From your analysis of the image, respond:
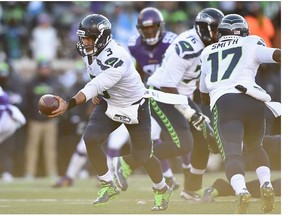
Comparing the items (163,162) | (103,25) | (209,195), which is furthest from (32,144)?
(103,25)

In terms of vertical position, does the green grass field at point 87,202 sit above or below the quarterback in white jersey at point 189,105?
below

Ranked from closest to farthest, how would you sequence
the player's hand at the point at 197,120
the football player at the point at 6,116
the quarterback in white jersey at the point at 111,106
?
the quarterback in white jersey at the point at 111,106 → the player's hand at the point at 197,120 → the football player at the point at 6,116

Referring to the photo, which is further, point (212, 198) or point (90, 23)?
point (212, 198)

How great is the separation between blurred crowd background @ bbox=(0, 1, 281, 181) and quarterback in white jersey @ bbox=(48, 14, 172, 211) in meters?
4.42

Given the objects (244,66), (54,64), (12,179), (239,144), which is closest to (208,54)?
(244,66)

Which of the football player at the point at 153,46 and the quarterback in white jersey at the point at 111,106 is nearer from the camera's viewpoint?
the quarterback in white jersey at the point at 111,106

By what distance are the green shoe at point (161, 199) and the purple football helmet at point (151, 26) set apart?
230 cm

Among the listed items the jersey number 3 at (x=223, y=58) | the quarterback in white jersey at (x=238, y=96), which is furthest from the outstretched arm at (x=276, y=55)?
the jersey number 3 at (x=223, y=58)

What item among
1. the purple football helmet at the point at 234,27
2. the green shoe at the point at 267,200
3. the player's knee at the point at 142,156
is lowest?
the green shoe at the point at 267,200

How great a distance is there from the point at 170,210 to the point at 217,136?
90 cm

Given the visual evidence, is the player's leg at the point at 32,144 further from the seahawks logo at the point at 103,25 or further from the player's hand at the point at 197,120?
the seahawks logo at the point at 103,25

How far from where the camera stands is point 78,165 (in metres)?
11.8

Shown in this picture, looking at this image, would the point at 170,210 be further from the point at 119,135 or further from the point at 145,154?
the point at 119,135

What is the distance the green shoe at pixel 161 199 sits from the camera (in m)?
7.96
